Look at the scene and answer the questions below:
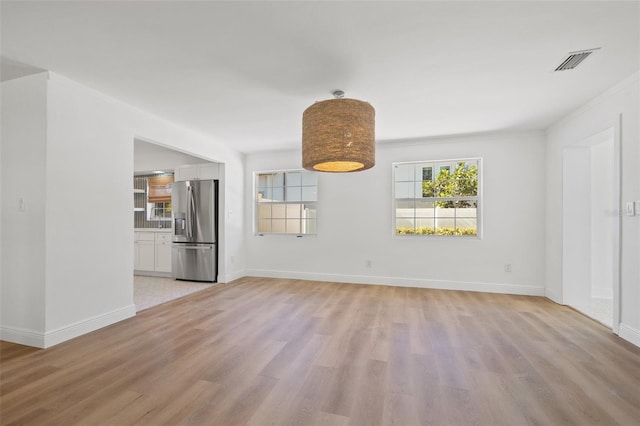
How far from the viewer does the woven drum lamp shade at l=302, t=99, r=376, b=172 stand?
96.9 inches

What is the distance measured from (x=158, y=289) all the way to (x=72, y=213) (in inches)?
91.9

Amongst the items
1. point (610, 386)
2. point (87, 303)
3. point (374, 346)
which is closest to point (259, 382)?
point (374, 346)

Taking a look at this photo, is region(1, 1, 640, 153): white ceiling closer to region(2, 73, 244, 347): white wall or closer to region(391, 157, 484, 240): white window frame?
region(2, 73, 244, 347): white wall

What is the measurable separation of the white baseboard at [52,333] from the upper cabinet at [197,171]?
2.95 metres

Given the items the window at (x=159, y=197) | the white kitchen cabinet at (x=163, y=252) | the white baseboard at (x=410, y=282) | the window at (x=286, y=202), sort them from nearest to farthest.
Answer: the white baseboard at (x=410, y=282) → the window at (x=286, y=202) → the white kitchen cabinet at (x=163, y=252) → the window at (x=159, y=197)

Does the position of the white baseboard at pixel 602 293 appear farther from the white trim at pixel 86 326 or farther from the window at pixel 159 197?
the window at pixel 159 197

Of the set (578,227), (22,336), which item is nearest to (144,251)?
(22,336)

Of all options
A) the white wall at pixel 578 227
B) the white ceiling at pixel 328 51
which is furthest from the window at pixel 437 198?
the white ceiling at pixel 328 51

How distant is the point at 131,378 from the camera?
208cm

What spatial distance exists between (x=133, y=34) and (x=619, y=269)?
481 centimetres

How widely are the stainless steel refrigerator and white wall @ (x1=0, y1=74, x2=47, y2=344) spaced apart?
8.79 ft

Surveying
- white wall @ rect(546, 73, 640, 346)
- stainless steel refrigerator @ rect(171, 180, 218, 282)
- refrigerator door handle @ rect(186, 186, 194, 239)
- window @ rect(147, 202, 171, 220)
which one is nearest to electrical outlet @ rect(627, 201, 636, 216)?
white wall @ rect(546, 73, 640, 346)

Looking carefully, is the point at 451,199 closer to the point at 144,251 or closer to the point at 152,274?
the point at 152,274

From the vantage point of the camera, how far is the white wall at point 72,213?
2.65 metres
